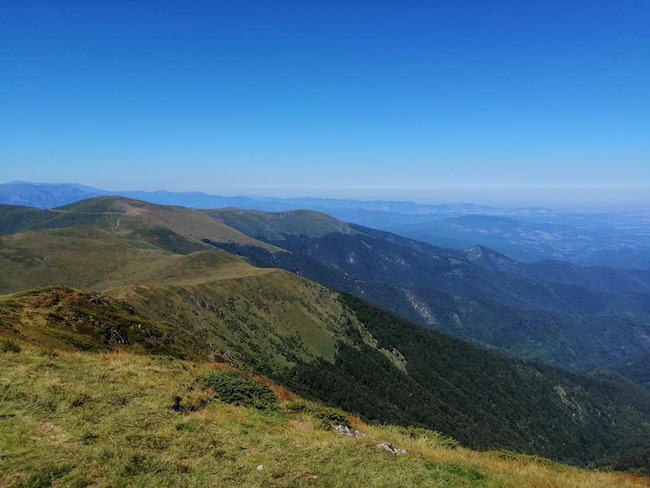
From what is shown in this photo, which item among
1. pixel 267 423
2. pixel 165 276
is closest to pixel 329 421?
pixel 267 423

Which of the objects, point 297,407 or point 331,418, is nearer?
point 331,418

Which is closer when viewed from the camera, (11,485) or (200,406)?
(11,485)

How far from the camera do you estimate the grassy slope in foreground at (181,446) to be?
1305 cm

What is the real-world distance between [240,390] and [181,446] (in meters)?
6.75

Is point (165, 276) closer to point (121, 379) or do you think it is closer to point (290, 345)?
point (290, 345)

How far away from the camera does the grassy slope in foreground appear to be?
13055 mm

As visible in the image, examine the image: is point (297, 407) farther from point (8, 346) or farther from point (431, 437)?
point (8, 346)

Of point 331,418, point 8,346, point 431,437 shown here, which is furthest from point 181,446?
point 8,346

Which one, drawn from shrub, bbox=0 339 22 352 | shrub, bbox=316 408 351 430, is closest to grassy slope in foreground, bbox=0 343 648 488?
shrub, bbox=316 408 351 430

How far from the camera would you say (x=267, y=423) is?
18.6m

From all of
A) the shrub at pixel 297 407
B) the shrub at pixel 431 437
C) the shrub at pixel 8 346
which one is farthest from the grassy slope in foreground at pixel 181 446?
the shrub at pixel 8 346

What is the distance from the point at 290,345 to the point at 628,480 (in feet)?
431

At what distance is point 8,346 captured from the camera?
73.0 ft

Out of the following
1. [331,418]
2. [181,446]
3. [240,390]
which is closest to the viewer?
[181,446]
